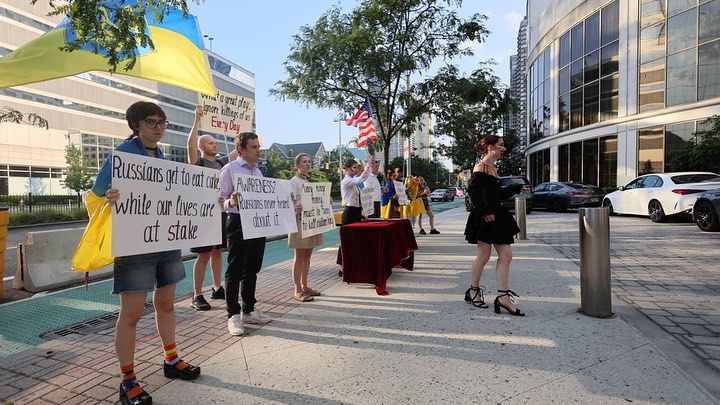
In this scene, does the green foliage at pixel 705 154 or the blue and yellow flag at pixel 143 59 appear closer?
the blue and yellow flag at pixel 143 59

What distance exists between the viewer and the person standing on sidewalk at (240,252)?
4145 millimetres

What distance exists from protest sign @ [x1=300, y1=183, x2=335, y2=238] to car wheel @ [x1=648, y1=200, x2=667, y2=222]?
11.9m

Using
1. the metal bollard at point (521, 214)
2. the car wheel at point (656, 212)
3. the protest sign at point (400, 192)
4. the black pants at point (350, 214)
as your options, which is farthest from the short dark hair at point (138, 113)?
the car wheel at point (656, 212)

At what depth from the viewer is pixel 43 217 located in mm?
21469

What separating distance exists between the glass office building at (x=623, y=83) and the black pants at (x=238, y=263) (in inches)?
865

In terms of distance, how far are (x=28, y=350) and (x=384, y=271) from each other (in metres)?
3.81

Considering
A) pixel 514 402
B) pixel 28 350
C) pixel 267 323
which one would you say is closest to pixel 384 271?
pixel 267 323

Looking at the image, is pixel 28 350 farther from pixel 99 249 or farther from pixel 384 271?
pixel 384 271

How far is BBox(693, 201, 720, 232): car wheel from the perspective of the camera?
10.1 m

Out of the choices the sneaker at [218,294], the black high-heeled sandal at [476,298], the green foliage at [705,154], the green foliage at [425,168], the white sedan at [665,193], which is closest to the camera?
the black high-heeled sandal at [476,298]

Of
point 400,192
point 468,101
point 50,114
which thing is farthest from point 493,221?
point 50,114

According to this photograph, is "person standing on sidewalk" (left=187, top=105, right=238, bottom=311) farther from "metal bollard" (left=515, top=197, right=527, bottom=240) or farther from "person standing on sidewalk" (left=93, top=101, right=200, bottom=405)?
"metal bollard" (left=515, top=197, right=527, bottom=240)

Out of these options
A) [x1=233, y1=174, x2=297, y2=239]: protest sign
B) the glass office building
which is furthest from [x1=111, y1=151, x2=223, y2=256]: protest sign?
the glass office building

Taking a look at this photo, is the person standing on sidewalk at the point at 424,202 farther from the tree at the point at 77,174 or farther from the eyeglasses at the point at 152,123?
the tree at the point at 77,174
